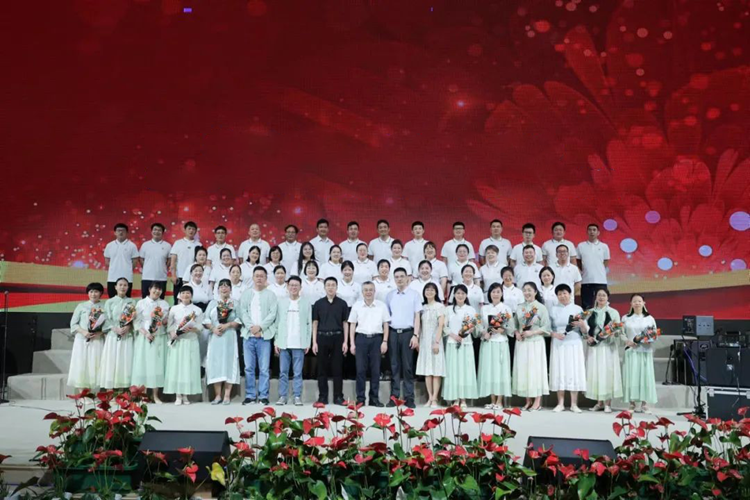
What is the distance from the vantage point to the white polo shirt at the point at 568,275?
775cm

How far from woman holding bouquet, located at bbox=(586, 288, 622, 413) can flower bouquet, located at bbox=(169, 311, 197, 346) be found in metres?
3.74

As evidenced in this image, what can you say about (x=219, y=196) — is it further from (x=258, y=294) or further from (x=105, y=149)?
(x=258, y=294)

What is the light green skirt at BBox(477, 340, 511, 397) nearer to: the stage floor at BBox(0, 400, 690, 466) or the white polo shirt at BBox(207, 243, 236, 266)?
the stage floor at BBox(0, 400, 690, 466)

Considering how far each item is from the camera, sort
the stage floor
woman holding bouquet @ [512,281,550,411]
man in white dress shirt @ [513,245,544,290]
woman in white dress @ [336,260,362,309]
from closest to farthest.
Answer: the stage floor, woman holding bouquet @ [512,281,550,411], woman in white dress @ [336,260,362,309], man in white dress shirt @ [513,245,544,290]

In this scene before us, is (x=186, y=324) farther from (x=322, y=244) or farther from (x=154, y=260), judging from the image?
(x=322, y=244)

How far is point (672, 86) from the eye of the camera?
8.95 metres

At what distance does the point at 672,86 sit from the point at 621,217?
1.72 meters

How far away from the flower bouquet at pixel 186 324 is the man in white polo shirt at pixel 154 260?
1.18 meters

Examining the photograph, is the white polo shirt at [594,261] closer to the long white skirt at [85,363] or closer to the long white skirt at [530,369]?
the long white skirt at [530,369]

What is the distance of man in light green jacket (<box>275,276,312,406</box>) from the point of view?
22.6ft

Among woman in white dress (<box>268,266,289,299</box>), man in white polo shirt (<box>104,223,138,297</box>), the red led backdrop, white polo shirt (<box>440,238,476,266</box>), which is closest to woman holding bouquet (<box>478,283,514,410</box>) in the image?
white polo shirt (<box>440,238,476,266</box>)

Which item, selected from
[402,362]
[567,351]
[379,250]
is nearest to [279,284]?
[379,250]

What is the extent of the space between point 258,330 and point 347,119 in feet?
10.8

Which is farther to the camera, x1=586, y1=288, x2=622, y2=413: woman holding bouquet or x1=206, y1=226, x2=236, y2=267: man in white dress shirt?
x1=206, y1=226, x2=236, y2=267: man in white dress shirt
